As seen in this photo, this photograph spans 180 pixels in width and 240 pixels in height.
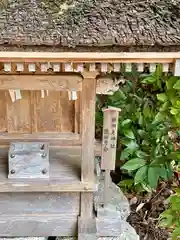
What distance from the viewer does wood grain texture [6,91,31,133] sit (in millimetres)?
3403

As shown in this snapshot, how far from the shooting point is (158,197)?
4.66 meters

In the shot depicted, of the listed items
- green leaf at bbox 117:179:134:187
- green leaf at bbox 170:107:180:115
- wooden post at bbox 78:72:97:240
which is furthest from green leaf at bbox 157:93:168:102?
green leaf at bbox 117:179:134:187

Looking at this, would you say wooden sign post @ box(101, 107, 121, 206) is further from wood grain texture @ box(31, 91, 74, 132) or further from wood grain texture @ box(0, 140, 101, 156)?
wood grain texture @ box(31, 91, 74, 132)

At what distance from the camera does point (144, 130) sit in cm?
411

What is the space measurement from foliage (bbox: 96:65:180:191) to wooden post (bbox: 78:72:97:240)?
1.68ft

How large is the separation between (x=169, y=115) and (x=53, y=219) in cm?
120

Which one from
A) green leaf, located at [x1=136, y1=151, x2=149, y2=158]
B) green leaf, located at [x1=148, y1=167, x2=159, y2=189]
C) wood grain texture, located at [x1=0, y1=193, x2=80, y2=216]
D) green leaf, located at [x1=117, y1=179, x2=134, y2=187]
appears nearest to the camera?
wood grain texture, located at [x1=0, y1=193, x2=80, y2=216]

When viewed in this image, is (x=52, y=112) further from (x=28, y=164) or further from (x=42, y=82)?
(x=42, y=82)

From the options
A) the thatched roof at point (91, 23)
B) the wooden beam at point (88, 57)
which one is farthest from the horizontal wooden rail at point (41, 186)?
the thatched roof at point (91, 23)

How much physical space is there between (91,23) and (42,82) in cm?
61

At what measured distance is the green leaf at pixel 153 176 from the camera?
3.79m

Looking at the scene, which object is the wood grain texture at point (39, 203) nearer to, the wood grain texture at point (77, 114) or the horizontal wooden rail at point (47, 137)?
the horizontal wooden rail at point (47, 137)

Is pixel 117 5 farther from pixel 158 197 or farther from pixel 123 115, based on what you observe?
pixel 158 197

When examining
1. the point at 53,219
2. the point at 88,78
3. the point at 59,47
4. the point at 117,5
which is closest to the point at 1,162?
the point at 53,219
